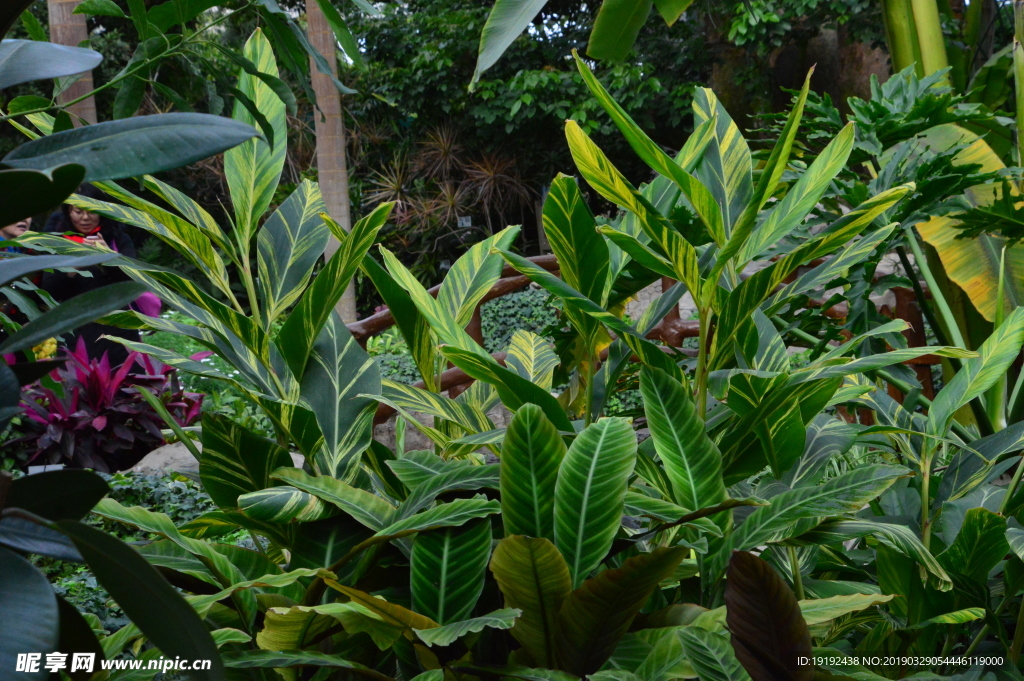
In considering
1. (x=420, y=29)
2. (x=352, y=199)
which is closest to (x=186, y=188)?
(x=352, y=199)

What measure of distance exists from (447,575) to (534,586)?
0.11 m

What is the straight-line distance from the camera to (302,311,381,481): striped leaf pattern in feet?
3.69

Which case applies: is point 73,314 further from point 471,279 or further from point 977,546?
point 977,546

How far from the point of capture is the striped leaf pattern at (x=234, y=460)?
3.37ft

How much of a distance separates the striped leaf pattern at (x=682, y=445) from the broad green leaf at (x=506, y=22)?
0.93 metres

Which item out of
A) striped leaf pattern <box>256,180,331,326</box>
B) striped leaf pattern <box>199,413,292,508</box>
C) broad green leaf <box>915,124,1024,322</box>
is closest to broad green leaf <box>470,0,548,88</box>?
striped leaf pattern <box>256,180,331,326</box>

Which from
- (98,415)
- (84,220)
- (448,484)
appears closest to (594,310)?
(448,484)

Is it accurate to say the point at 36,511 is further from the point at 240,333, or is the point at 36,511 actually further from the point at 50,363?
the point at 240,333

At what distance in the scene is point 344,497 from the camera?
98cm

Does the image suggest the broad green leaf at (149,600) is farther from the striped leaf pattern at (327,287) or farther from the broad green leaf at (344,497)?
the striped leaf pattern at (327,287)

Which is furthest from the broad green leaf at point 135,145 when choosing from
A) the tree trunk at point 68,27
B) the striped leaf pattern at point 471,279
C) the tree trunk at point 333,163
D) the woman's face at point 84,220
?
the tree trunk at point 333,163

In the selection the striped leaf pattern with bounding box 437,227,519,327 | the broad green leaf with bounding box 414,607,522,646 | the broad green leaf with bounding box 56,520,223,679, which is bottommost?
the broad green leaf with bounding box 414,607,522,646

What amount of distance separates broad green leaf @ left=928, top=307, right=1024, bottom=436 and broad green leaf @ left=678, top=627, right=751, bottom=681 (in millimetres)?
586

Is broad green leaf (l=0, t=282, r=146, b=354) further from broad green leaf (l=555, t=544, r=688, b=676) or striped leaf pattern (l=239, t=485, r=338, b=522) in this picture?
broad green leaf (l=555, t=544, r=688, b=676)
